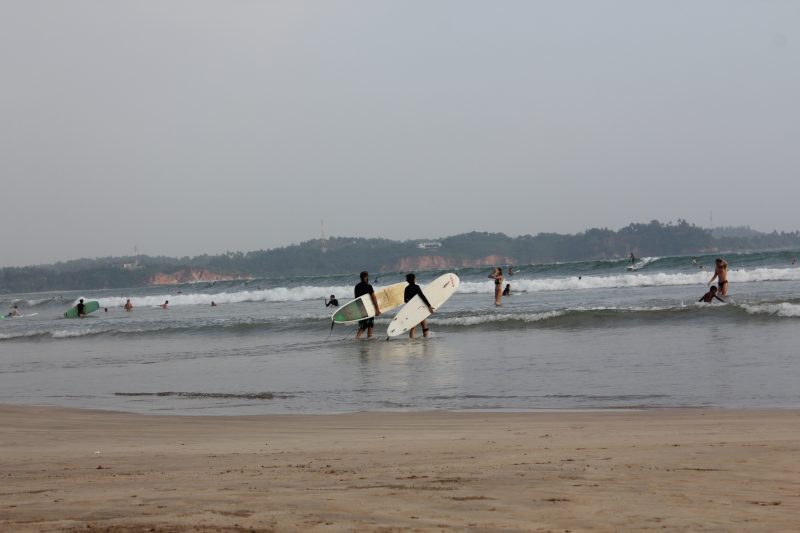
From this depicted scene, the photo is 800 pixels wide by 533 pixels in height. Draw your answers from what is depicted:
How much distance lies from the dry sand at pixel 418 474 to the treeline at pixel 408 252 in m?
111

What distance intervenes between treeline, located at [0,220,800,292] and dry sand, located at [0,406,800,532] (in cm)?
11061

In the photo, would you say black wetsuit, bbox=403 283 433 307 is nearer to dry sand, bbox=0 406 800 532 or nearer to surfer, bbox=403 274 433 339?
surfer, bbox=403 274 433 339

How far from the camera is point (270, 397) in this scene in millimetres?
12352

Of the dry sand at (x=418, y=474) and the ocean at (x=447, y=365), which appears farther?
the ocean at (x=447, y=365)

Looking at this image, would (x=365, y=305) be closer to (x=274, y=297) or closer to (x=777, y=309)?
(x=777, y=309)

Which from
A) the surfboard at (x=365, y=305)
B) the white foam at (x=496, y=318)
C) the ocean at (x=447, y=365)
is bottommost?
the ocean at (x=447, y=365)

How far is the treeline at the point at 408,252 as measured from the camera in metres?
118

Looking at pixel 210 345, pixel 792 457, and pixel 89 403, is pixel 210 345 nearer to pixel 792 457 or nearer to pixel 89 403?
pixel 89 403

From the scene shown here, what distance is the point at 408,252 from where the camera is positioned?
133500mm

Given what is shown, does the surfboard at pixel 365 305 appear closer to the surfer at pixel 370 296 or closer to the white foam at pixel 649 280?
the surfer at pixel 370 296

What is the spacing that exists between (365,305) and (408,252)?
111 m

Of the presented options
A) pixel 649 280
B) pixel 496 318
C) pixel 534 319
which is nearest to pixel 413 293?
pixel 496 318

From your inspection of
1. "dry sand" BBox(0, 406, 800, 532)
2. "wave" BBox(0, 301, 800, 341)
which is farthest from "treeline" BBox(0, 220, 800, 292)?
"dry sand" BBox(0, 406, 800, 532)

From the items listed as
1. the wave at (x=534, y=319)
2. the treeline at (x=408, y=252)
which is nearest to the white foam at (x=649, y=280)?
the wave at (x=534, y=319)
